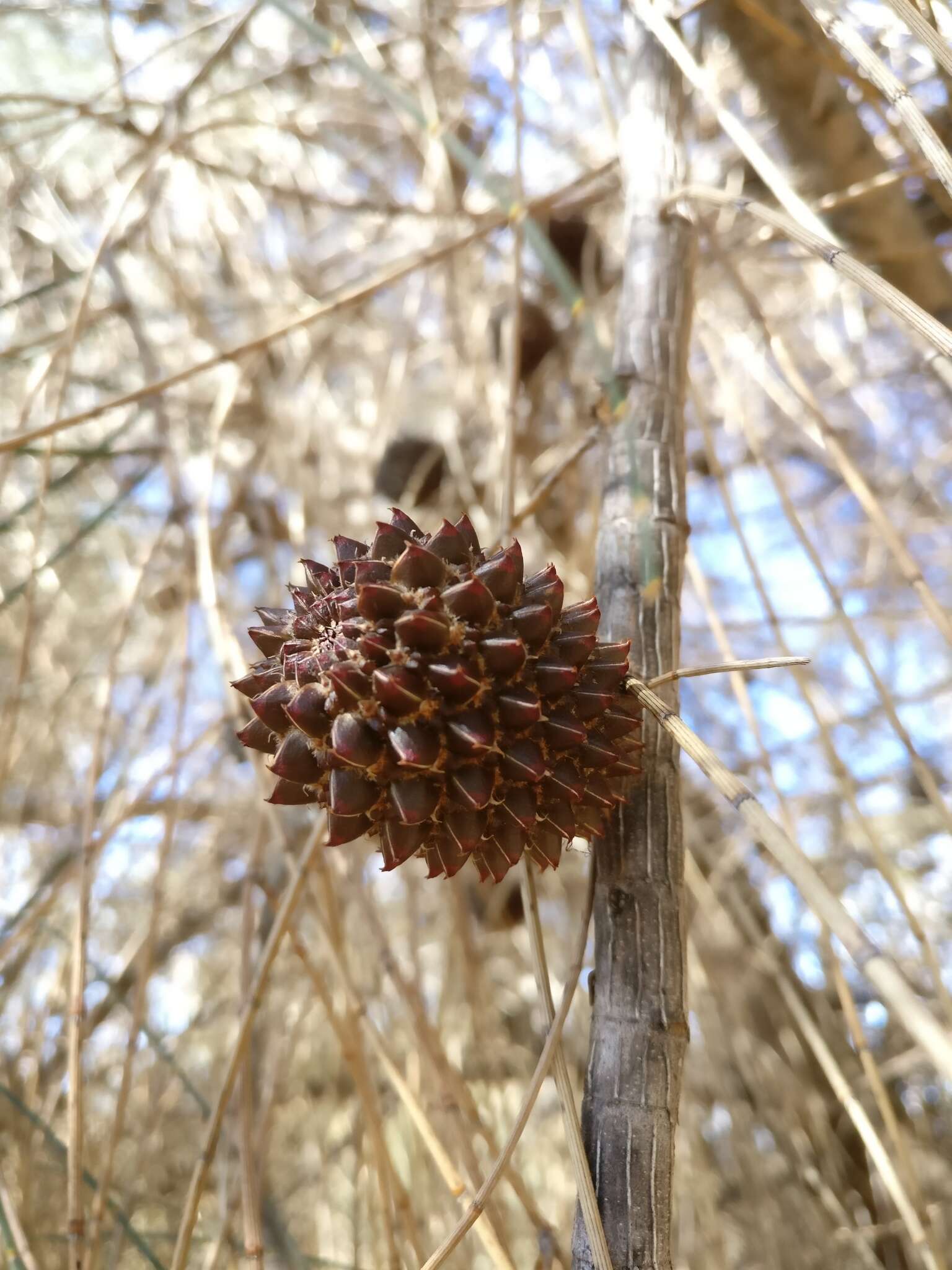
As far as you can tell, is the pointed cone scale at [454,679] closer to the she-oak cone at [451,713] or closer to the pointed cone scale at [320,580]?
the she-oak cone at [451,713]

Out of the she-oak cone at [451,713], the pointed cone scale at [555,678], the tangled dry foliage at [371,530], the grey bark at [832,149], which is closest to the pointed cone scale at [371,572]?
the she-oak cone at [451,713]

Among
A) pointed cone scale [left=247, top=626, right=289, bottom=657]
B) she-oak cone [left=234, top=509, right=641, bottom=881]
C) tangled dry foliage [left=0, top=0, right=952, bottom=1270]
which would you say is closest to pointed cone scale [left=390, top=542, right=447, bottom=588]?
she-oak cone [left=234, top=509, right=641, bottom=881]

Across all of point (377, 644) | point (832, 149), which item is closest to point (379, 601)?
point (377, 644)

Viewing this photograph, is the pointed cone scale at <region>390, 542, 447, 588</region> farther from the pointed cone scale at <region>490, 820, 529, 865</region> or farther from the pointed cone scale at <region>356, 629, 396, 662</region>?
the pointed cone scale at <region>490, 820, 529, 865</region>

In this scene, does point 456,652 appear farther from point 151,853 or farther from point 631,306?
point 151,853

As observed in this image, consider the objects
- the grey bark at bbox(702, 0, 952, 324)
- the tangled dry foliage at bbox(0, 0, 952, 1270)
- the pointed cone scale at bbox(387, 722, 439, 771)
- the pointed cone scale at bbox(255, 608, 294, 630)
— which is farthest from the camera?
the grey bark at bbox(702, 0, 952, 324)

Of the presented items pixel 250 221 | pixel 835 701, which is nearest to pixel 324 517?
pixel 250 221
